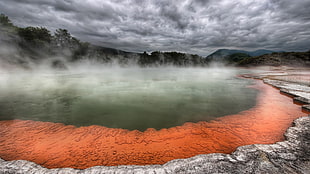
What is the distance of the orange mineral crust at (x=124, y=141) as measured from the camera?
254 centimetres

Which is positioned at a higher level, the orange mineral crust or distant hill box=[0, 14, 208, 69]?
distant hill box=[0, 14, 208, 69]

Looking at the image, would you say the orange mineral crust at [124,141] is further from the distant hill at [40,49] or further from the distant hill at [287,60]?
the distant hill at [287,60]

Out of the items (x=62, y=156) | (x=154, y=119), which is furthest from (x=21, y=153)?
(x=154, y=119)

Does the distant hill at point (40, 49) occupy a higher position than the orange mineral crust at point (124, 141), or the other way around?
the distant hill at point (40, 49)

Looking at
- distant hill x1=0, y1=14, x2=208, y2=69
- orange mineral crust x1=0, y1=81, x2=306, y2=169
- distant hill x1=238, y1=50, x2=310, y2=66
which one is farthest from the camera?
distant hill x1=238, y1=50, x2=310, y2=66

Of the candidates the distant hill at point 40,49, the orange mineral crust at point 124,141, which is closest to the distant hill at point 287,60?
the orange mineral crust at point 124,141

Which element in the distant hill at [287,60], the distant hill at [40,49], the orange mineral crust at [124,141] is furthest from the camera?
the distant hill at [287,60]

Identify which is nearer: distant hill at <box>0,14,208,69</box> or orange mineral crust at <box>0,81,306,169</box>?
orange mineral crust at <box>0,81,306,169</box>

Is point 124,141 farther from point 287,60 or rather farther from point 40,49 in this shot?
point 287,60

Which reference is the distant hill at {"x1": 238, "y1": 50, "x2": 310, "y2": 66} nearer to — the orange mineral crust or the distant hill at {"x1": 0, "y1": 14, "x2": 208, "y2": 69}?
the orange mineral crust

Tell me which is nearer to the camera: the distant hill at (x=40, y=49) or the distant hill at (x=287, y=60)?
the distant hill at (x=40, y=49)

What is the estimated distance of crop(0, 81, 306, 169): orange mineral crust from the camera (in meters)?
2.54

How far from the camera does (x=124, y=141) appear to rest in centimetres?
317

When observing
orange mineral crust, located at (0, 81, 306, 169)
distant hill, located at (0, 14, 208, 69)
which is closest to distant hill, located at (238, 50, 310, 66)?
orange mineral crust, located at (0, 81, 306, 169)
